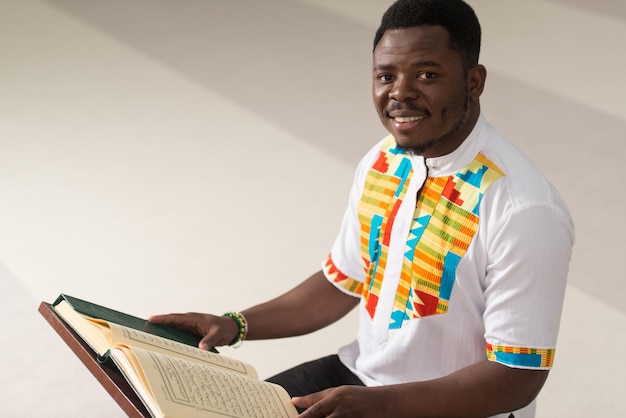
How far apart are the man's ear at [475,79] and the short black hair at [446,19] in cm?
1

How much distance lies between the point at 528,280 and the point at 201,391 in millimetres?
565

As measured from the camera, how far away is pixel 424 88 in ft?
5.45

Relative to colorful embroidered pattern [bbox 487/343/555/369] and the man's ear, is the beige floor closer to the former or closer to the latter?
colorful embroidered pattern [bbox 487/343/555/369]

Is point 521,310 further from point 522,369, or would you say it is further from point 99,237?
point 99,237

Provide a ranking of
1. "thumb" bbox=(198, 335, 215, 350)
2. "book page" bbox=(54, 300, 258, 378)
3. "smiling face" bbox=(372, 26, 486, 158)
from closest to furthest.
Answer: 1. "book page" bbox=(54, 300, 258, 378)
2. "smiling face" bbox=(372, 26, 486, 158)
3. "thumb" bbox=(198, 335, 215, 350)

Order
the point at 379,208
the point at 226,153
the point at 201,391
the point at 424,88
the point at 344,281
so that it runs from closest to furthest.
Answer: the point at 201,391 < the point at 424,88 < the point at 379,208 < the point at 344,281 < the point at 226,153

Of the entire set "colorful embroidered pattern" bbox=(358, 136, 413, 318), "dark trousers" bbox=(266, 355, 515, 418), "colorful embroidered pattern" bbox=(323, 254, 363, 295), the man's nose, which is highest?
the man's nose

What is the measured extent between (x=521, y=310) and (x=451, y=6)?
1.72 feet

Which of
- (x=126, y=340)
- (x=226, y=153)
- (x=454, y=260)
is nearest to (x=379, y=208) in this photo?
(x=454, y=260)

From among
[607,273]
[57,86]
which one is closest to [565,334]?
[607,273]

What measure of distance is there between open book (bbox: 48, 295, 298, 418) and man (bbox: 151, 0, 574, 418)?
0.08 m

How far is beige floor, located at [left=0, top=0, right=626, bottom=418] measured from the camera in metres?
3.19

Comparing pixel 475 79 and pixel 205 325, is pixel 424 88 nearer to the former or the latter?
pixel 475 79

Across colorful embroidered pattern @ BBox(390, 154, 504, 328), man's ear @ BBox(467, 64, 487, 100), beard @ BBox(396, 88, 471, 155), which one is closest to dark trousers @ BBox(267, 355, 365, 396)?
colorful embroidered pattern @ BBox(390, 154, 504, 328)
